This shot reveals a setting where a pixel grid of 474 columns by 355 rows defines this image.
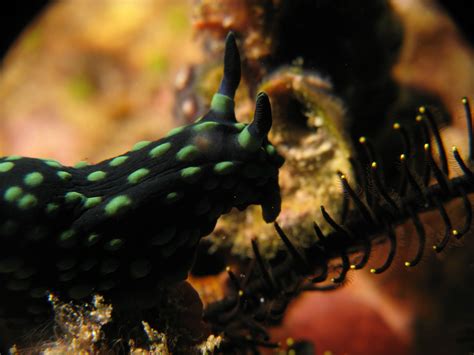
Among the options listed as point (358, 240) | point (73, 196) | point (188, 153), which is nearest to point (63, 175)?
point (73, 196)

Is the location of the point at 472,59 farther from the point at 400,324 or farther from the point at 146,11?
the point at 146,11

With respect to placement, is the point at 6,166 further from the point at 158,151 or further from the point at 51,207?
the point at 158,151

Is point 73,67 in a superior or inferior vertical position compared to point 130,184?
superior

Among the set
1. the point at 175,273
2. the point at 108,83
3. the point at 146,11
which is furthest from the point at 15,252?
the point at 146,11

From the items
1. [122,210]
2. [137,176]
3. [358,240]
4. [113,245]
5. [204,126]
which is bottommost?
[358,240]

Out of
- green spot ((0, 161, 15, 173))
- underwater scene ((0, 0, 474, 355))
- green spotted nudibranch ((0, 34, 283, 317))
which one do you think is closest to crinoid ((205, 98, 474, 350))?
underwater scene ((0, 0, 474, 355))

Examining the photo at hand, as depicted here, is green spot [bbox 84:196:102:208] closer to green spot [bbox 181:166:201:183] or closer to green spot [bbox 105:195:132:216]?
green spot [bbox 105:195:132:216]
